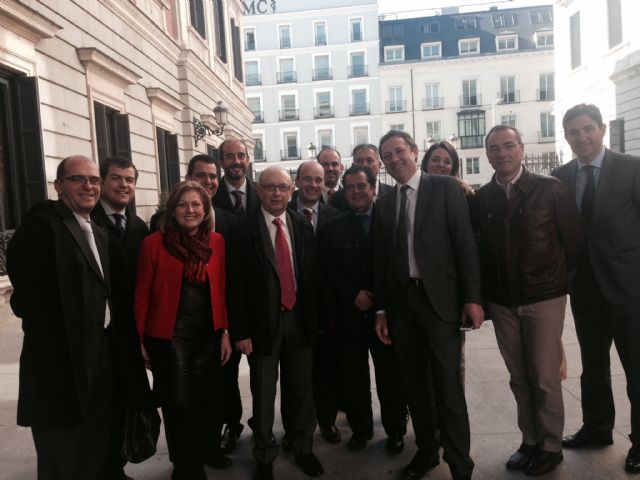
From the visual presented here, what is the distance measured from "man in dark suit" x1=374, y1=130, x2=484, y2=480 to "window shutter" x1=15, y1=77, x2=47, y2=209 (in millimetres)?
5453

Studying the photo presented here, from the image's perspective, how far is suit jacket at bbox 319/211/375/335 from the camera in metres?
4.02

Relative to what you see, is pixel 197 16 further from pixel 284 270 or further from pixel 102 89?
pixel 284 270

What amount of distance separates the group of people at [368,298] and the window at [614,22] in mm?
17495

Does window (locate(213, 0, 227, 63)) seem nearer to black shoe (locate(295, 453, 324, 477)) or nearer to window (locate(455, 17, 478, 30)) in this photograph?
black shoe (locate(295, 453, 324, 477))

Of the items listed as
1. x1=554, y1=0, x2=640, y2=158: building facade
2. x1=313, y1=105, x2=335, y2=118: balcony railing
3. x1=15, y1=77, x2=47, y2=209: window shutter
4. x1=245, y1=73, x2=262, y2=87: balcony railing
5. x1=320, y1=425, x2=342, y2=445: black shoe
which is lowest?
x1=320, y1=425, x2=342, y2=445: black shoe

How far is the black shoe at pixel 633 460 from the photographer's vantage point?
3.38 meters

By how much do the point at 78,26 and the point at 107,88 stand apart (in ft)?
3.96

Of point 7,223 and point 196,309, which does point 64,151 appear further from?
point 196,309

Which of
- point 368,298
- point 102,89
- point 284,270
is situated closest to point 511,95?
point 102,89

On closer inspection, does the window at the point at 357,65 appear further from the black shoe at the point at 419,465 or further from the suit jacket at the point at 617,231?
the black shoe at the point at 419,465

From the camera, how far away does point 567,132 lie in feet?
12.4

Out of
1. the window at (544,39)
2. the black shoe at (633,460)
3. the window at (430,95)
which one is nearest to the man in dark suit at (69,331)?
the black shoe at (633,460)

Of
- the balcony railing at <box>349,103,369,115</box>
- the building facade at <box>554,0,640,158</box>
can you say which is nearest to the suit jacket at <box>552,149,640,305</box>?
the building facade at <box>554,0,640,158</box>

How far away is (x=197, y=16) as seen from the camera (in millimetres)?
15555
